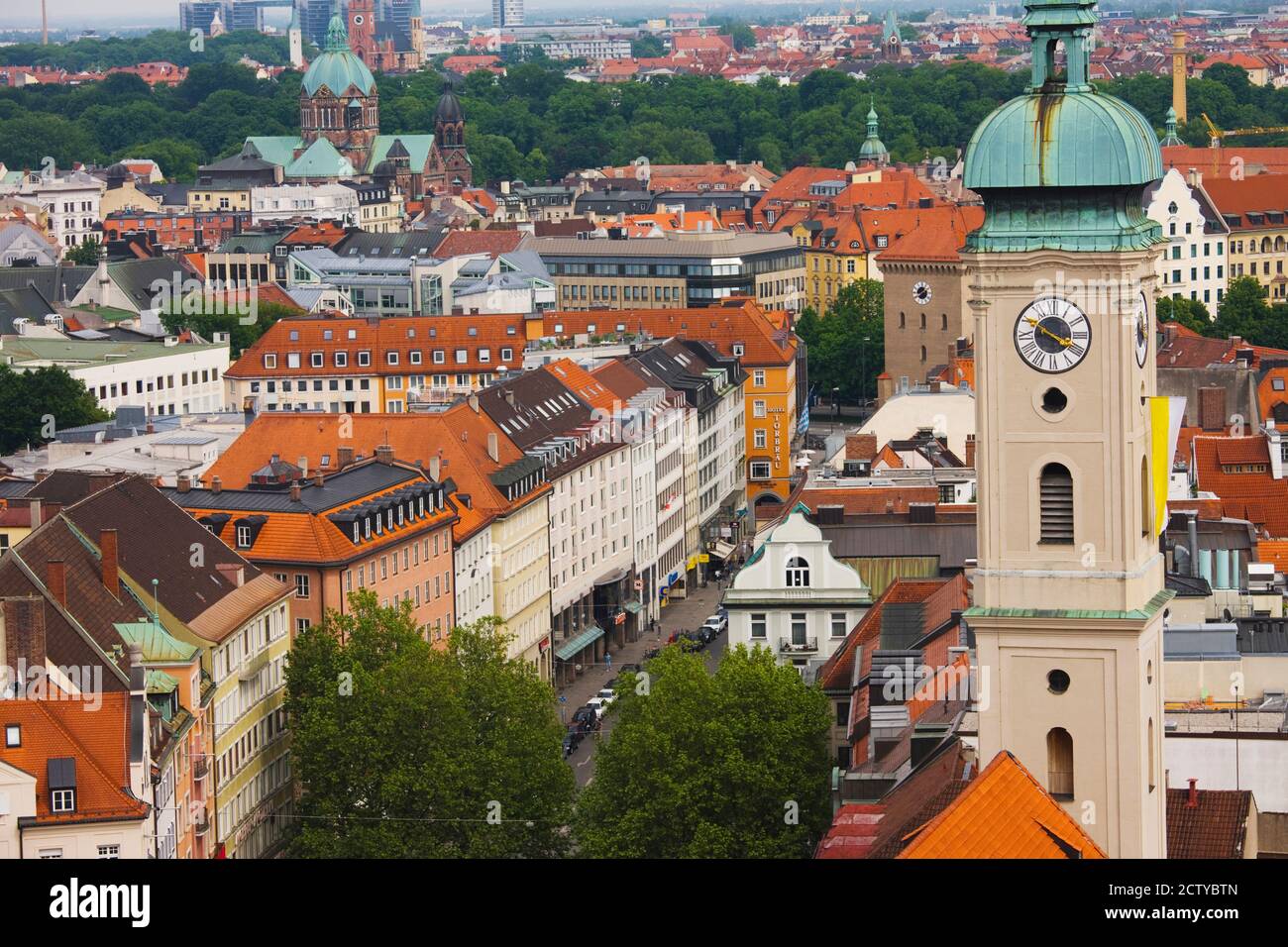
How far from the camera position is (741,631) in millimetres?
61906

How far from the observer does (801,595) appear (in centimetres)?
6100

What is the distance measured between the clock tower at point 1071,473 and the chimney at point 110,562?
2326cm

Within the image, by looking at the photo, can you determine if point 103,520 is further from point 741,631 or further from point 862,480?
point 862,480

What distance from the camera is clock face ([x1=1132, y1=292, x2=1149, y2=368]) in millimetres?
31766

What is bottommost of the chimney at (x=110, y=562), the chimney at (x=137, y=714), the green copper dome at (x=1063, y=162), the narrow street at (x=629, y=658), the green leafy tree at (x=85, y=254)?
the narrow street at (x=629, y=658)

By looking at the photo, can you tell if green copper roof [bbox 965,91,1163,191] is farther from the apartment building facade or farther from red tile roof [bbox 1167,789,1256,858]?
the apartment building facade

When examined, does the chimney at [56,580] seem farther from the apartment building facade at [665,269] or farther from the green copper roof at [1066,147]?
the apartment building facade at [665,269]

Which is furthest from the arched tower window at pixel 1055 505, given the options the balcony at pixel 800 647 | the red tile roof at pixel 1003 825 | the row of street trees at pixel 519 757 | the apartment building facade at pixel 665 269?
the apartment building facade at pixel 665 269

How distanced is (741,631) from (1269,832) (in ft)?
81.0

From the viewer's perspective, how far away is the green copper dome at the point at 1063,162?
31.8 metres

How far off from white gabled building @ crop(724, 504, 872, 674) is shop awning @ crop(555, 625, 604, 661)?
1927 cm

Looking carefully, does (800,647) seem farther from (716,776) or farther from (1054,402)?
(1054,402)

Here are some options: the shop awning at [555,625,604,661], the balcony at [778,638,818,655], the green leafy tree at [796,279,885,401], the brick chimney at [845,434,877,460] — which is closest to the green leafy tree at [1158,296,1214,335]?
the green leafy tree at [796,279,885,401]
